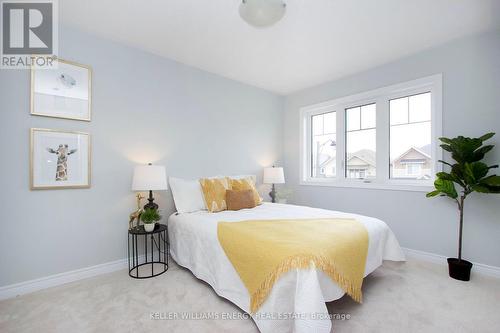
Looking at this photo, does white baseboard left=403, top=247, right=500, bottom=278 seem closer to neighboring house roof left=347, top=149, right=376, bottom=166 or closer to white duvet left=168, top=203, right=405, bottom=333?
white duvet left=168, top=203, right=405, bottom=333

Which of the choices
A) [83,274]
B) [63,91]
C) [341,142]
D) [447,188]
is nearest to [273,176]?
[341,142]

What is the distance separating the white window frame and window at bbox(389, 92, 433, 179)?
0.07m

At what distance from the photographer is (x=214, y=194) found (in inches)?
112

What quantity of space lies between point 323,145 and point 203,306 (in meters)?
3.20

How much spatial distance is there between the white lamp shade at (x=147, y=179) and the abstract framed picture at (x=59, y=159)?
504mm

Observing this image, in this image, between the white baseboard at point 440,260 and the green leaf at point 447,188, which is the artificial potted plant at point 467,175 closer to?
the green leaf at point 447,188

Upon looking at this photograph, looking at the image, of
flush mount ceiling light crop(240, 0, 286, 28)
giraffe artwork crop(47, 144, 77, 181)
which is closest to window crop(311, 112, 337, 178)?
flush mount ceiling light crop(240, 0, 286, 28)

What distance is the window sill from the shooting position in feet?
9.37

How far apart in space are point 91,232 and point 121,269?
55 centimetres

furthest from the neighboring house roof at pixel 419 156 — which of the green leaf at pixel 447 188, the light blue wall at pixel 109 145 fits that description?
the light blue wall at pixel 109 145

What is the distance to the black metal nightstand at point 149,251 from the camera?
244 centimetres

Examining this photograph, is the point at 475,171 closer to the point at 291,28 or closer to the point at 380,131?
the point at 380,131

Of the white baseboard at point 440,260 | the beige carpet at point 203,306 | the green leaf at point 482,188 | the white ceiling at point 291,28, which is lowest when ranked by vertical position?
the beige carpet at point 203,306

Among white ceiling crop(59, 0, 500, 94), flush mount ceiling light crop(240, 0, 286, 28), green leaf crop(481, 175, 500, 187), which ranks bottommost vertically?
green leaf crop(481, 175, 500, 187)
